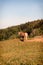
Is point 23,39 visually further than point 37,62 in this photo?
Yes

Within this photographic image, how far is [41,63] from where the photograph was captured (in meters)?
12.0

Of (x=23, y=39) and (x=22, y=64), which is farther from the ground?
(x=23, y=39)

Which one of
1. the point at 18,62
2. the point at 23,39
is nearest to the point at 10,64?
the point at 18,62

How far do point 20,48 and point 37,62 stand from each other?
634cm

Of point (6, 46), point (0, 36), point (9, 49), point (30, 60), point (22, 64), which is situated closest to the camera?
point (22, 64)

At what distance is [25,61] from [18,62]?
54 cm

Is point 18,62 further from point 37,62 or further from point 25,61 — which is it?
point 37,62

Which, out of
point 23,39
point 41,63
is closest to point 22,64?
point 41,63

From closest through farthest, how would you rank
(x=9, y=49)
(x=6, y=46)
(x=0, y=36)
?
(x=9, y=49) → (x=6, y=46) → (x=0, y=36)

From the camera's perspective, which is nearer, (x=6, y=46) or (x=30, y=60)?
(x=30, y=60)

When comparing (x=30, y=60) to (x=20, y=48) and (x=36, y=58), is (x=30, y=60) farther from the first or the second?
(x=20, y=48)

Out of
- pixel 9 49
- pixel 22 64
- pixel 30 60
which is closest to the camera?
pixel 22 64

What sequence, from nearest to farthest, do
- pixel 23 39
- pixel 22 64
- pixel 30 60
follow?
pixel 22 64, pixel 30 60, pixel 23 39

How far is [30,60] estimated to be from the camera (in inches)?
494
